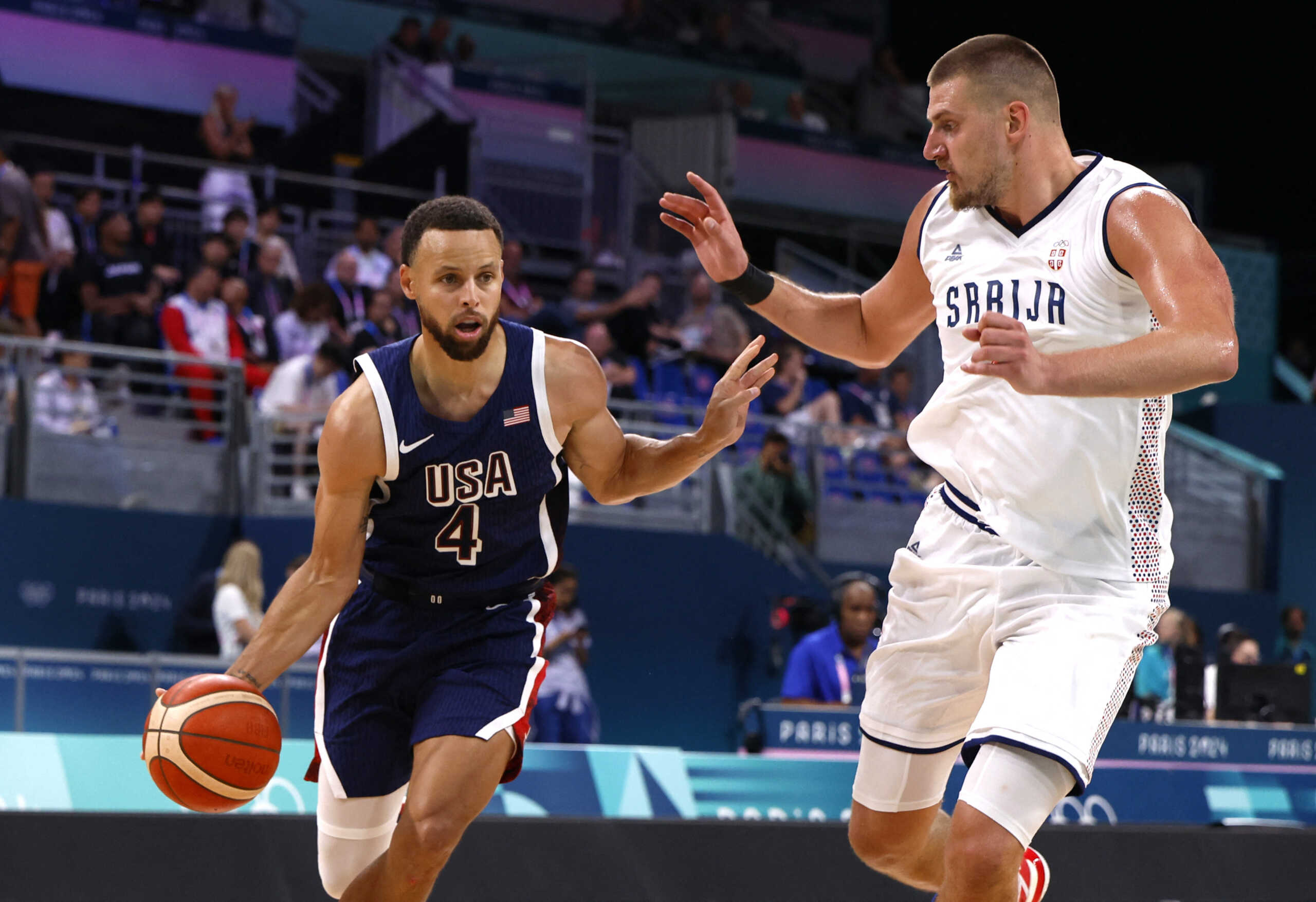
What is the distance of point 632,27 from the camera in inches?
860

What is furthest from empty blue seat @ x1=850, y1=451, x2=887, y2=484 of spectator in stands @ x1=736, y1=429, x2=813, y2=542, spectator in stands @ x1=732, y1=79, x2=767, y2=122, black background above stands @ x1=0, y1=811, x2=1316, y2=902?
black background above stands @ x1=0, y1=811, x2=1316, y2=902

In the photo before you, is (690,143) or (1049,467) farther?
(690,143)

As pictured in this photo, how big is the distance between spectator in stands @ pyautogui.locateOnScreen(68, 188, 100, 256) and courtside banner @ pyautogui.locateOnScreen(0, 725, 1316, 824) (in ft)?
20.6

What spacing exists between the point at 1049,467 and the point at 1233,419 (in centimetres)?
1683

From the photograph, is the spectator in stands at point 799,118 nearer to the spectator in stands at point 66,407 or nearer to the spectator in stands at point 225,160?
the spectator in stands at point 225,160

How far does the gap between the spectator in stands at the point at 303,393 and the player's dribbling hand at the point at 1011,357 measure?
870 cm

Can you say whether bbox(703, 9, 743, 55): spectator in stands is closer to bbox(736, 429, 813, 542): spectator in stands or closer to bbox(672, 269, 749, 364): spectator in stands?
bbox(672, 269, 749, 364): spectator in stands

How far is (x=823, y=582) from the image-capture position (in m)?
13.7

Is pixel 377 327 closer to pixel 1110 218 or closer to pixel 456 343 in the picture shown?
pixel 456 343

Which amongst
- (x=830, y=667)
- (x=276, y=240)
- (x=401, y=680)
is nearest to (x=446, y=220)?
(x=401, y=680)

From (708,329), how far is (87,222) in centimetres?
580

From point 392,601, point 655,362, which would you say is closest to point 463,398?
point 392,601

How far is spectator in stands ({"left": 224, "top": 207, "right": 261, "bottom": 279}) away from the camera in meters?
13.2

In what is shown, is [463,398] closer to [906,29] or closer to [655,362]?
[655,362]
